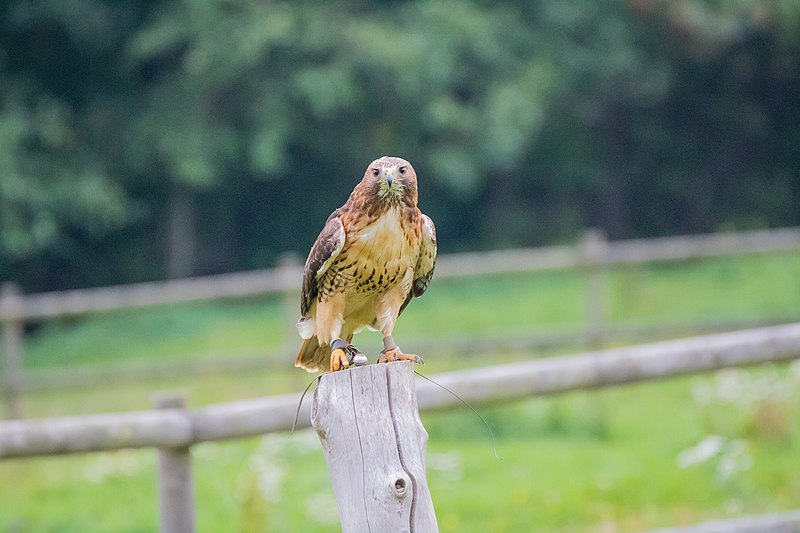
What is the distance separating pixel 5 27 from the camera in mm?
13914

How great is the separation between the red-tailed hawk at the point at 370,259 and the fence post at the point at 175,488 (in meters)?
0.58

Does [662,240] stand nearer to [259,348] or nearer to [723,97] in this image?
[723,97]

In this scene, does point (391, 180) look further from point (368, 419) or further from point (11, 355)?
point (11, 355)

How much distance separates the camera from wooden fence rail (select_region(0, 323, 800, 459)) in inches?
128

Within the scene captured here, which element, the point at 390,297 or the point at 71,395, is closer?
the point at 390,297

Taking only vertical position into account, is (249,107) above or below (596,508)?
above

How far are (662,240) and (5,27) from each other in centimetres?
1094

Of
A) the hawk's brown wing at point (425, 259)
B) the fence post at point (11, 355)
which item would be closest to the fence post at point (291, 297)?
the fence post at point (11, 355)

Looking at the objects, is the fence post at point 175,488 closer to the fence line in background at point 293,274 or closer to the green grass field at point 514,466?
the green grass field at point 514,466

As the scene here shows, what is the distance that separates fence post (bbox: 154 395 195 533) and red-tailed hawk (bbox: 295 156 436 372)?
1.90 ft

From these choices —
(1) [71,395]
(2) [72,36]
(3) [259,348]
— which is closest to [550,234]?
(3) [259,348]

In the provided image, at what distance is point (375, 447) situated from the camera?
7.10 ft

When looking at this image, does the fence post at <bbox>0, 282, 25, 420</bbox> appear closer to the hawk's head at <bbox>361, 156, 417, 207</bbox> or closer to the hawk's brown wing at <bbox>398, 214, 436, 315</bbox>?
the hawk's brown wing at <bbox>398, 214, 436, 315</bbox>

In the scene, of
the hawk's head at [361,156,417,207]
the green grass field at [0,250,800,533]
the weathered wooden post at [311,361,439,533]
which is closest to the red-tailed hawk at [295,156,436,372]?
the hawk's head at [361,156,417,207]
